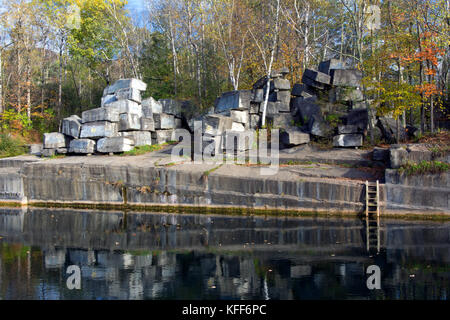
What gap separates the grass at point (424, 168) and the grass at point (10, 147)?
2223 cm

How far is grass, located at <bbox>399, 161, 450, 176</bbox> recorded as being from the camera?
1605 cm

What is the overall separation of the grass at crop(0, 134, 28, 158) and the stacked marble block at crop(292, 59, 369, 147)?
57.4 ft

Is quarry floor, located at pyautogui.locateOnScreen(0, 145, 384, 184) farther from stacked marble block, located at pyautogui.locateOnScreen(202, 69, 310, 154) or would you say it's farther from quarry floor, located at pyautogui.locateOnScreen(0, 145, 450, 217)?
stacked marble block, located at pyautogui.locateOnScreen(202, 69, 310, 154)

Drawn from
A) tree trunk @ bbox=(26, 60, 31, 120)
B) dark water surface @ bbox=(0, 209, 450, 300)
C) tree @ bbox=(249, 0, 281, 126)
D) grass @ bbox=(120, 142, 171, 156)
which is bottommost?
dark water surface @ bbox=(0, 209, 450, 300)

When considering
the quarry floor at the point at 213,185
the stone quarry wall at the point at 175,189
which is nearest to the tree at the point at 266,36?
the quarry floor at the point at 213,185

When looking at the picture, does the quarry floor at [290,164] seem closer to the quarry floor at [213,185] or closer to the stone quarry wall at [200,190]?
the quarry floor at [213,185]

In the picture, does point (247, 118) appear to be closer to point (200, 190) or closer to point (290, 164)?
point (290, 164)

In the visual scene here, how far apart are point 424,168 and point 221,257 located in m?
9.61

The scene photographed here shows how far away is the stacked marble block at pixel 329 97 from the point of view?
71.1 feet

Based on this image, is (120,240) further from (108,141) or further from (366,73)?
(366,73)

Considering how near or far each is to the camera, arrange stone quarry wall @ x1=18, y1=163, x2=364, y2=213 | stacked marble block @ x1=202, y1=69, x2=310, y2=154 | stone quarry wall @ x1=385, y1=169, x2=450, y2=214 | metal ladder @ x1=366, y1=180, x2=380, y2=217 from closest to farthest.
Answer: stone quarry wall @ x1=385, y1=169, x2=450, y2=214
metal ladder @ x1=366, y1=180, x2=380, y2=217
stone quarry wall @ x1=18, y1=163, x2=364, y2=213
stacked marble block @ x1=202, y1=69, x2=310, y2=154

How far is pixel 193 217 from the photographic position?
17.8 metres

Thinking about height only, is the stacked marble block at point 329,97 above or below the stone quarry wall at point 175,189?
above

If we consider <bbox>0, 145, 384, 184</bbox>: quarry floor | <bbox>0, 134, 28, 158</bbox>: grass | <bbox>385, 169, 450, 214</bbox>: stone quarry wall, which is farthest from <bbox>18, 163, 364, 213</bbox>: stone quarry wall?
<bbox>0, 134, 28, 158</bbox>: grass
